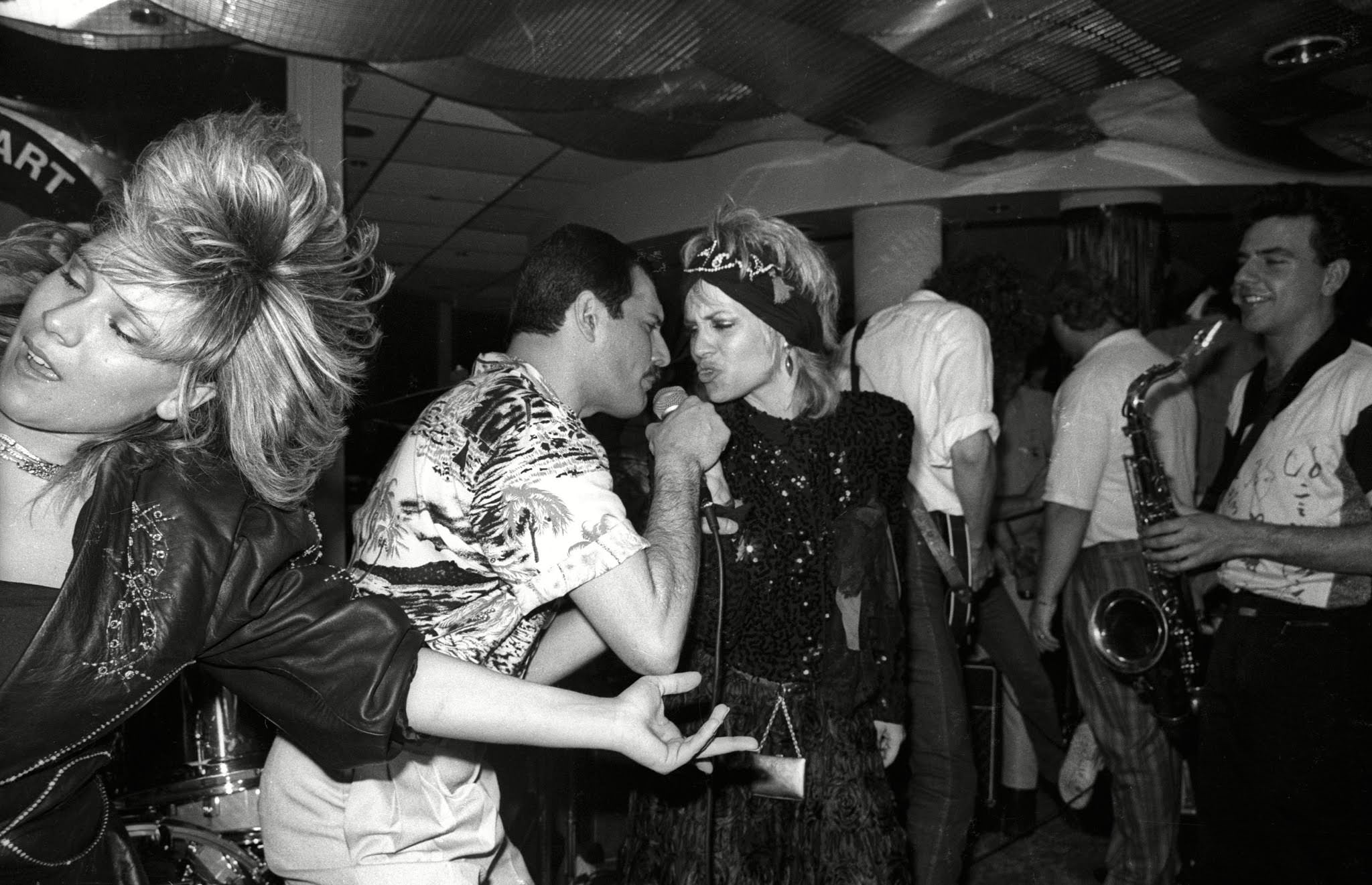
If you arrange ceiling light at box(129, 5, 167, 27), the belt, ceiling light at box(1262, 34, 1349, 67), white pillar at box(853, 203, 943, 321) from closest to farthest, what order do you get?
the belt, ceiling light at box(129, 5, 167, 27), white pillar at box(853, 203, 943, 321), ceiling light at box(1262, 34, 1349, 67)

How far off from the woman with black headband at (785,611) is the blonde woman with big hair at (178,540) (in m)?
0.68

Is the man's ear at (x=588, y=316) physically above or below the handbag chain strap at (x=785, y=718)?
above

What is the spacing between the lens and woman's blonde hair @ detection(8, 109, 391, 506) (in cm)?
110

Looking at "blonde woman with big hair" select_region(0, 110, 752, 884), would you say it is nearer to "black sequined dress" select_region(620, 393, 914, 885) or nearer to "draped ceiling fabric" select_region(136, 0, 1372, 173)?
"black sequined dress" select_region(620, 393, 914, 885)

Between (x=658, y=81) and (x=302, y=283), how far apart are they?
1.93 metres

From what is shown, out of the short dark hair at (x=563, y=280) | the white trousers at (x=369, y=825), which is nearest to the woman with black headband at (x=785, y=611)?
the short dark hair at (x=563, y=280)

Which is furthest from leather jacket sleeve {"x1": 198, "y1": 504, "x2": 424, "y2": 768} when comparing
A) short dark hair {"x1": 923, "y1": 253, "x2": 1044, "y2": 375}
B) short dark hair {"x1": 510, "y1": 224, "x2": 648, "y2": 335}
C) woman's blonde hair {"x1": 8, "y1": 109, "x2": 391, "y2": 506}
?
short dark hair {"x1": 923, "y1": 253, "x2": 1044, "y2": 375}

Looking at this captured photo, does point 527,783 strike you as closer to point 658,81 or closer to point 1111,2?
point 658,81

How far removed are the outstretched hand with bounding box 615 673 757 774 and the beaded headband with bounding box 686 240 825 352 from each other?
0.90 meters

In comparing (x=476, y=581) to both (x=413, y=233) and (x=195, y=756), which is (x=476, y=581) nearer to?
(x=195, y=756)

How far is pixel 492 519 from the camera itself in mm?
1279

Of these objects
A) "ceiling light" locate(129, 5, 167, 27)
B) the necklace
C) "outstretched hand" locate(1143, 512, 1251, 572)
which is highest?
"ceiling light" locate(129, 5, 167, 27)

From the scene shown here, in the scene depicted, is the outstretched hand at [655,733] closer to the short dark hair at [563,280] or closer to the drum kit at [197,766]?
the short dark hair at [563,280]

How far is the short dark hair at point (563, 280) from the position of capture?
1586 mm
